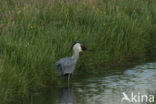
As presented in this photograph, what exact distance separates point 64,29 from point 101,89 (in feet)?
8.09

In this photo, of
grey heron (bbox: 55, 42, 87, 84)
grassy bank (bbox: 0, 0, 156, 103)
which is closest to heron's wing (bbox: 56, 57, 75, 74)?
grey heron (bbox: 55, 42, 87, 84)

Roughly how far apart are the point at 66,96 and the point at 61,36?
2.27 metres

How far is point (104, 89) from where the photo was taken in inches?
413

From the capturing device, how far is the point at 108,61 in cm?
1292

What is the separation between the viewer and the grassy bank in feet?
33.4

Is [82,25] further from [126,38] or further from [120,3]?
[120,3]

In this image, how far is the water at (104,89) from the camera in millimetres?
9630

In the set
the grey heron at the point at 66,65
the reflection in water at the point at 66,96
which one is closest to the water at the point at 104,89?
the reflection in water at the point at 66,96

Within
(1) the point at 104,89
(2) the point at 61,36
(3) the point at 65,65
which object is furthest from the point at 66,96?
(2) the point at 61,36

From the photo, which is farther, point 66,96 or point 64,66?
point 64,66

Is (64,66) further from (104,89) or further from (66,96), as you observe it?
(104,89)

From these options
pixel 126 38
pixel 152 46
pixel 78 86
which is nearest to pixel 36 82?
pixel 78 86

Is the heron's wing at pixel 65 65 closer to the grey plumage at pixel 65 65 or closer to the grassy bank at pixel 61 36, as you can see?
the grey plumage at pixel 65 65

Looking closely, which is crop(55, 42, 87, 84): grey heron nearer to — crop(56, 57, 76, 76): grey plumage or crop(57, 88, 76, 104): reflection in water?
crop(56, 57, 76, 76): grey plumage
